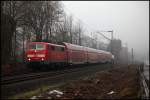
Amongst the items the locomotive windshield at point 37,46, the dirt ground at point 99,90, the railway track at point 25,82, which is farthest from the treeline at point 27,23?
the dirt ground at point 99,90

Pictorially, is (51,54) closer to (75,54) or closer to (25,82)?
(75,54)

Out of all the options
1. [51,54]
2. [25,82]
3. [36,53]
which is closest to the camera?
[25,82]

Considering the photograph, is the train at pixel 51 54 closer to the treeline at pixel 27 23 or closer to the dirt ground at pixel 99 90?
the treeline at pixel 27 23

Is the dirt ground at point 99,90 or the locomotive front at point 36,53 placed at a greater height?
the locomotive front at point 36,53

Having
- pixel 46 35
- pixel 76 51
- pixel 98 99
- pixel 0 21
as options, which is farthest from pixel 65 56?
pixel 98 99

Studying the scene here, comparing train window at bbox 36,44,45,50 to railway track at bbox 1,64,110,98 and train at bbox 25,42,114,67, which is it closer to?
train at bbox 25,42,114,67

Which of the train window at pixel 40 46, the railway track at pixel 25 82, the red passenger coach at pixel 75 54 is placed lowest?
the railway track at pixel 25 82

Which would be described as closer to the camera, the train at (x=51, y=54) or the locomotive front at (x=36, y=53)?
the locomotive front at (x=36, y=53)

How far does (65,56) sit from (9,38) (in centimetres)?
772

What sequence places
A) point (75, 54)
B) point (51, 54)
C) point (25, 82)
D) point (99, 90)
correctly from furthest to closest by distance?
1. point (75, 54)
2. point (51, 54)
3. point (25, 82)
4. point (99, 90)

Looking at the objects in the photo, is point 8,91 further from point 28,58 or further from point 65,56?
point 65,56

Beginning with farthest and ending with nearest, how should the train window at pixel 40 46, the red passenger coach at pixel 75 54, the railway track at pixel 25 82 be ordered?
the red passenger coach at pixel 75 54
the train window at pixel 40 46
the railway track at pixel 25 82

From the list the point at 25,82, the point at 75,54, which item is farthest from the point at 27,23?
the point at 25,82

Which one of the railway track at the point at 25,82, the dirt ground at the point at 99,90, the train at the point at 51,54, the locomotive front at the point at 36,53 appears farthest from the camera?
the train at the point at 51,54
